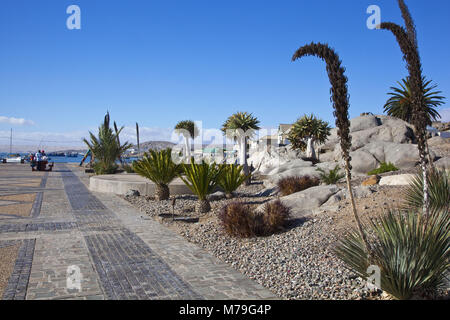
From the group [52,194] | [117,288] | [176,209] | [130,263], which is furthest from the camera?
[52,194]

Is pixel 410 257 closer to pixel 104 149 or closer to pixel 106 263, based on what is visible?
pixel 106 263

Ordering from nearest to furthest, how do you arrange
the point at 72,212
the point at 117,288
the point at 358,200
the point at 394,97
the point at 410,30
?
the point at 117,288 → the point at 410,30 → the point at 358,200 → the point at 72,212 → the point at 394,97

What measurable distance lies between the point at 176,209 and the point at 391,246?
26.9 ft

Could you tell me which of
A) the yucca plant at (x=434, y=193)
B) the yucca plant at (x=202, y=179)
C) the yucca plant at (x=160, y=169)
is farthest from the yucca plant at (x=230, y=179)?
the yucca plant at (x=434, y=193)

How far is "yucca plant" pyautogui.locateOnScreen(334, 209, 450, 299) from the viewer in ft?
12.2

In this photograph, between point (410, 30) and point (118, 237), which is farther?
point (118, 237)

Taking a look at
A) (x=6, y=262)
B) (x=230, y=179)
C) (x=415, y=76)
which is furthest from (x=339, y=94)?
(x=230, y=179)

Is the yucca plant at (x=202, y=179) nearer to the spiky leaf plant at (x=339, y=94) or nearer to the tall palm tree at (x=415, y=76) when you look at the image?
the tall palm tree at (x=415, y=76)

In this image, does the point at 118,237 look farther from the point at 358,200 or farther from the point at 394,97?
the point at 394,97

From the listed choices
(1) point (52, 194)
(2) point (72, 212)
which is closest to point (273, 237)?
(2) point (72, 212)

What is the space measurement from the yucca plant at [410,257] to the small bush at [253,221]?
3.28m

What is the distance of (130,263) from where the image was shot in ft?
18.2

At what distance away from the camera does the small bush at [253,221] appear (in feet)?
23.9

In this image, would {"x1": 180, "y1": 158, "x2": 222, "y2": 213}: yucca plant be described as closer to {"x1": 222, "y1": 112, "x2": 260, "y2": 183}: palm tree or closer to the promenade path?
the promenade path
